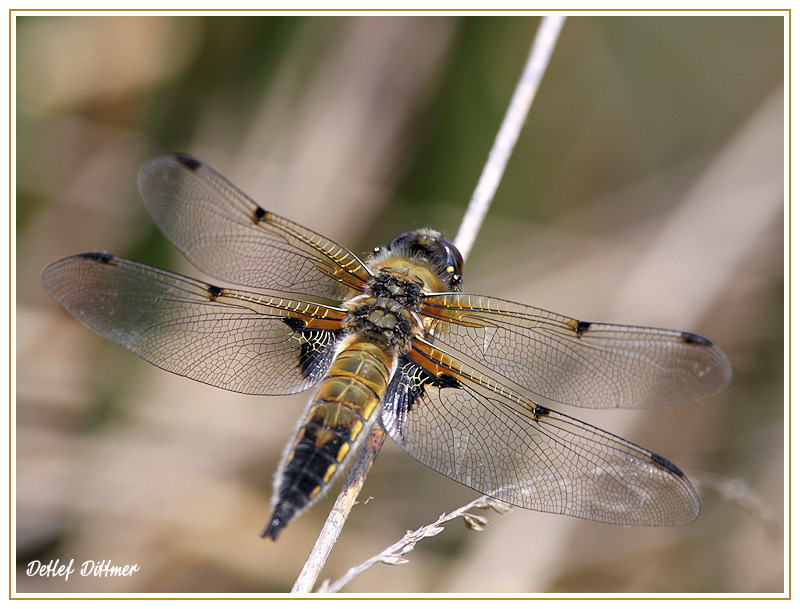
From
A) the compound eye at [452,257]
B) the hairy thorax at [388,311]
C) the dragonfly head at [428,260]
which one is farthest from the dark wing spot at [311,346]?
the compound eye at [452,257]

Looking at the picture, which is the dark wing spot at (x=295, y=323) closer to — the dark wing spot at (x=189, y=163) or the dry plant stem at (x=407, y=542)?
the dark wing spot at (x=189, y=163)

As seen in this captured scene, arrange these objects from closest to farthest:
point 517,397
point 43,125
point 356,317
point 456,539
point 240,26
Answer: point 517,397 → point 356,317 → point 456,539 → point 43,125 → point 240,26

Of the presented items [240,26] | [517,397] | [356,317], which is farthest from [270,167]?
[517,397]

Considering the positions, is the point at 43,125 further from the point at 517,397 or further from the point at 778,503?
the point at 778,503

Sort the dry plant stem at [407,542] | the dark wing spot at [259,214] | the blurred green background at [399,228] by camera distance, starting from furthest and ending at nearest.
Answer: the blurred green background at [399,228] < the dark wing spot at [259,214] < the dry plant stem at [407,542]
